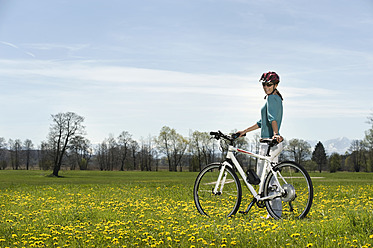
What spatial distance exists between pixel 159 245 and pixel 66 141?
51685 millimetres

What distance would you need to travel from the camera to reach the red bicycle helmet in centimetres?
742

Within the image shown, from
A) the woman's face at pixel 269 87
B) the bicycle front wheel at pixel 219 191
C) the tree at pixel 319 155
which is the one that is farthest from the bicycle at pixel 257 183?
the tree at pixel 319 155

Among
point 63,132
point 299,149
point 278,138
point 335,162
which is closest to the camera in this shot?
point 278,138

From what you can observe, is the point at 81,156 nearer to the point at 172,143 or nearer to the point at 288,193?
the point at 172,143

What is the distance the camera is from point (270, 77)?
293 inches

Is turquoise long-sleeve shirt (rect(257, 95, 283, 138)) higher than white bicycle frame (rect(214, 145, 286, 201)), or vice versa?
turquoise long-sleeve shirt (rect(257, 95, 283, 138))

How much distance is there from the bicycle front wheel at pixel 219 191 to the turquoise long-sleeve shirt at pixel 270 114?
1.03m

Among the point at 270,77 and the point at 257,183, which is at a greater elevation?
the point at 270,77

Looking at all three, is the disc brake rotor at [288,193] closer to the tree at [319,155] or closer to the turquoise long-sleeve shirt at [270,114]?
the turquoise long-sleeve shirt at [270,114]

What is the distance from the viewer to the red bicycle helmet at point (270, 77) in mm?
7418

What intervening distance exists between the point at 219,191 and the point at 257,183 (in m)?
0.78

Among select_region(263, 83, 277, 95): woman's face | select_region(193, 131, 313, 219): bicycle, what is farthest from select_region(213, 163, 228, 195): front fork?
select_region(263, 83, 277, 95): woman's face

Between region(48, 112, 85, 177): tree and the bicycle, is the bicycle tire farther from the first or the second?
region(48, 112, 85, 177): tree

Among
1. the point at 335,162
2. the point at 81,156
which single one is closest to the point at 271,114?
the point at 81,156
